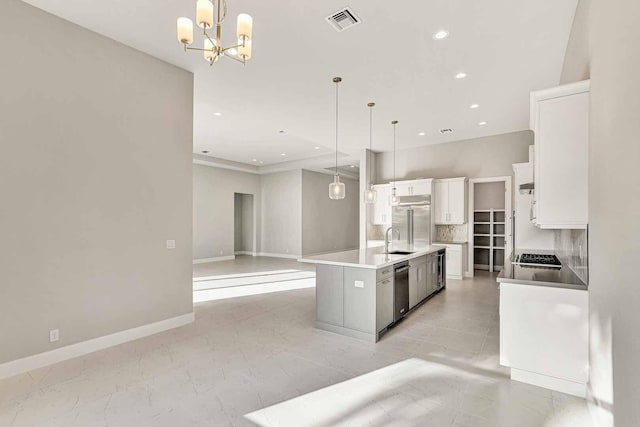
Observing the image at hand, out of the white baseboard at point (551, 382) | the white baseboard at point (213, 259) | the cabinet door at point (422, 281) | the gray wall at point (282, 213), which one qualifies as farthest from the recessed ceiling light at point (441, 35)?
the white baseboard at point (213, 259)

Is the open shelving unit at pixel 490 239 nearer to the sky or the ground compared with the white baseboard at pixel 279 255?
nearer to the sky

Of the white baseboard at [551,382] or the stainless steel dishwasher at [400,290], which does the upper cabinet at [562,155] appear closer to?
the white baseboard at [551,382]

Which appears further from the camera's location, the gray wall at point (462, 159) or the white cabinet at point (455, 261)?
the white cabinet at point (455, 261)

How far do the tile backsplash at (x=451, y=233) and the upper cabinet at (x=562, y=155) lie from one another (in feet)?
17.9

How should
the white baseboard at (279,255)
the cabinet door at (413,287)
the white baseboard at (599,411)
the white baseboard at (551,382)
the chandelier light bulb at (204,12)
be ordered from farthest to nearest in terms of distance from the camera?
the white baseboard at (279,255) → the cabinet door at (413,287) → the white baseboard at (551,382) → the chandelier light bulb at (204,12) → the white baseboard at (599,411)

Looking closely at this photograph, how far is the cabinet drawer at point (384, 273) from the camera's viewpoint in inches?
142

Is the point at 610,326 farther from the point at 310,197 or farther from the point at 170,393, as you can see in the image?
the point at 310,197

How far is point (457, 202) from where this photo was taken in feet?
24.4

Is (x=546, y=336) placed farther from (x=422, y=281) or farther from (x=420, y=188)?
(x=420, y=188)

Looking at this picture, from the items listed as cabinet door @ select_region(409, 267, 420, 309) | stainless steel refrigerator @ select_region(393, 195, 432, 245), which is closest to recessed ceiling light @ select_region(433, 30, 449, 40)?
cabinet door @ select_region(409, 267, 420, 309)

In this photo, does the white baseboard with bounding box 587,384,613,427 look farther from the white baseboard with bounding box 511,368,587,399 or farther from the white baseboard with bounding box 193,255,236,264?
the white baseboard with bounding box 193,255,236,264

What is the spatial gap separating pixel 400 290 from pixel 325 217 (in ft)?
27.5

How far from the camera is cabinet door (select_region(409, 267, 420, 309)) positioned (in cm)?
459

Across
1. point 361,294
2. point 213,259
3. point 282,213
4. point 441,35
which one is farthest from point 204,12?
point 282,213
